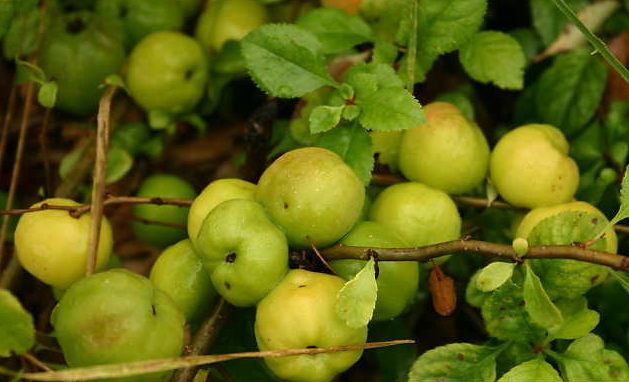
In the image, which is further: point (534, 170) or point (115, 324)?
point (534, 170)

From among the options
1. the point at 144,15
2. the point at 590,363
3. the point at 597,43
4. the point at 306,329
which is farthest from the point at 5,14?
the point at 590,363

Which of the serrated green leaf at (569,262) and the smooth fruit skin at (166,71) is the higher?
the smooth fruit skin at (166,71)

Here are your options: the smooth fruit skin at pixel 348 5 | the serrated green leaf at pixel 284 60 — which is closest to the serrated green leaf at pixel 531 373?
the serrated green leaf at pixel 284 60

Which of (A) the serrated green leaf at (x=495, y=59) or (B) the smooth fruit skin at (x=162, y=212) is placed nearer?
(A) the serrated green leaf at (x=495, y=59)

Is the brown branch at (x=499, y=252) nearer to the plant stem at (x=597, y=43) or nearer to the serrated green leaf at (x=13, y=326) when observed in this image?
the plant stem at (x=597, y=43)

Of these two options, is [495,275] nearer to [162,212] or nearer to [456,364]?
[456,364]

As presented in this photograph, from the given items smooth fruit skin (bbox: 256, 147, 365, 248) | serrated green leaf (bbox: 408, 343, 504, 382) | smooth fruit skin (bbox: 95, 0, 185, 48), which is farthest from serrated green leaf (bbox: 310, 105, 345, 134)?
smooth fruit skin (bbox: 95, 0, 185, 48)

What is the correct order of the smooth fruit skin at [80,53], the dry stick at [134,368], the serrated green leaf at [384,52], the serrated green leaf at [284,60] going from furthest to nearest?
the smooth fruit skin at [80,53] → the serrated green leaf at [384,52] → the serrated green leaf at [284,60] → the dry stick at [134,368]

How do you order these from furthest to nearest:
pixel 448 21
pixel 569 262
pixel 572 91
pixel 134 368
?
pixel 572 91, pixel 448 21, pixel 569 262, pixel 134 368
